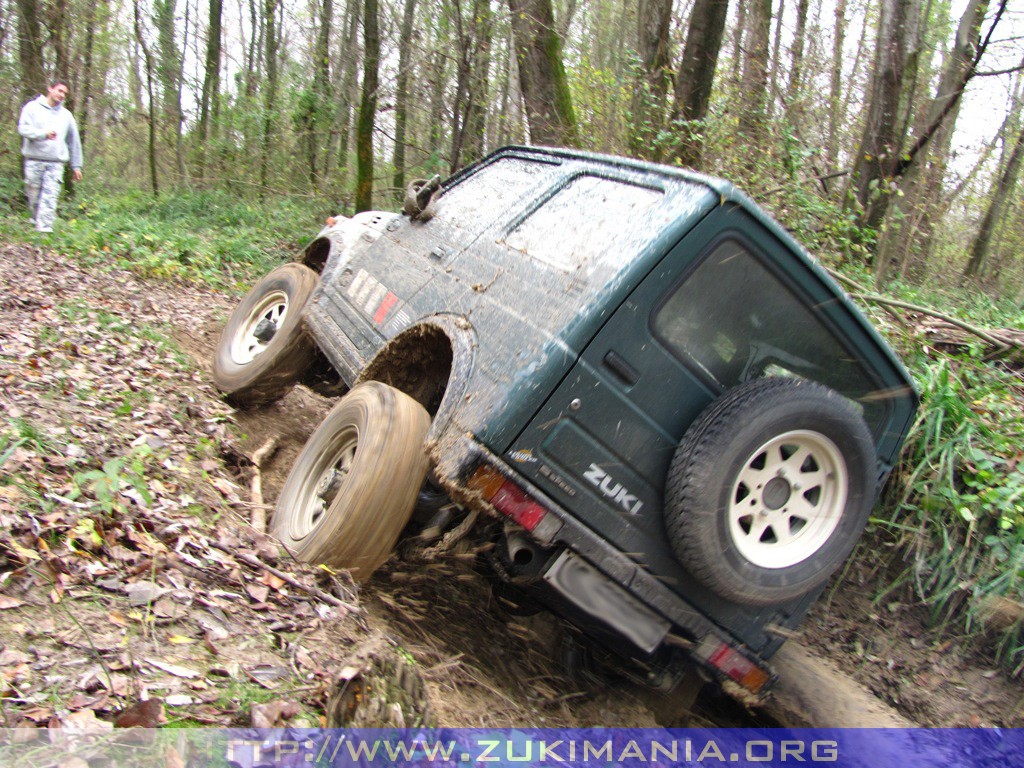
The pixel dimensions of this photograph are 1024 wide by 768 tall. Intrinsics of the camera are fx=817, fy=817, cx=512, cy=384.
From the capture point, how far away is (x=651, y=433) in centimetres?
293

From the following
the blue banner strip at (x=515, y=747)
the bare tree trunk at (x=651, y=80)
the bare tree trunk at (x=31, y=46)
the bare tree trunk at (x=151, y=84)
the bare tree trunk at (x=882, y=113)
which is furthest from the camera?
the bare tree trunk at (x=151, y=84)

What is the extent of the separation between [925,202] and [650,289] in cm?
1040

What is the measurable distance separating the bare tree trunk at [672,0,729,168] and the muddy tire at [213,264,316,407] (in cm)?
426

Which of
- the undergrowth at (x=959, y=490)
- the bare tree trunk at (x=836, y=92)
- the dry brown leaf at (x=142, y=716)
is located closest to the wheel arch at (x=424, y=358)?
the undergrowth at (x=959, y=490)

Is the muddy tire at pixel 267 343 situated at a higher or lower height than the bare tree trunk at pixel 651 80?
lower

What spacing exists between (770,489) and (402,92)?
9.20 meters

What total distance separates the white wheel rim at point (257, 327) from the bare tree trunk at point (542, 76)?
428 centimetres

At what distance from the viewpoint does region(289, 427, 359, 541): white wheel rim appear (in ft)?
11.1

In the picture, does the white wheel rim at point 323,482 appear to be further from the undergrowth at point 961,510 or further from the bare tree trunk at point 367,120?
the bare tree trunk at point 367,120

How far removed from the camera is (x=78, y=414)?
3.65 m

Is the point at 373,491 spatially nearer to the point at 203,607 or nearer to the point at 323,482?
the point at 323,482

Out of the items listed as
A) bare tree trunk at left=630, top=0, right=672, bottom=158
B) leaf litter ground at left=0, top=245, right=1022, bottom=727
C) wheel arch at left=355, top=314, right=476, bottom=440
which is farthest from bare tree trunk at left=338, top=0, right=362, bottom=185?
wheel arch at left=355, top=314, right=476, bottom=440

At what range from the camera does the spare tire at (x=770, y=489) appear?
2768mm

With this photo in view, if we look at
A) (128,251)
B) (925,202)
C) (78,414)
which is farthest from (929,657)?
(925,202)
